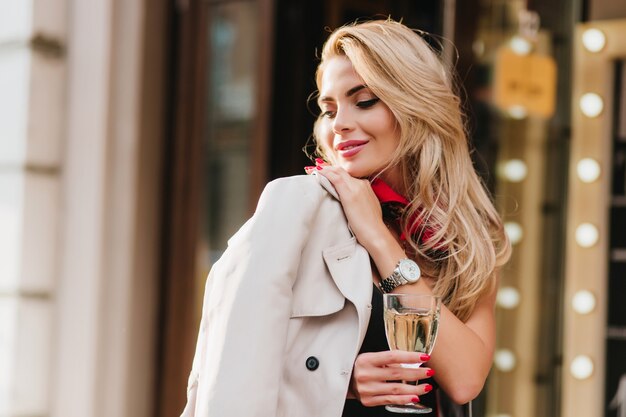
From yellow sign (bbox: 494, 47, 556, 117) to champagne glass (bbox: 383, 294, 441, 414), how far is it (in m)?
2.21

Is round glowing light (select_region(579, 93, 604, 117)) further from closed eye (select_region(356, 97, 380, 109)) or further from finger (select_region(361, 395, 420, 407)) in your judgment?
finger (select_region(361, 395, 420, 407))

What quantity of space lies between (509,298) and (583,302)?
344 millimetres

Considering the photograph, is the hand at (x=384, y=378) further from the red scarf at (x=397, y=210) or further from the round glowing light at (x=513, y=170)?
the round glowing light at (x=513, y=170)

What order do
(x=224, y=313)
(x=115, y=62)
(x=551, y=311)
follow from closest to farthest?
(x=224, y=313), (x=551, y=311), (x=115, y=62)

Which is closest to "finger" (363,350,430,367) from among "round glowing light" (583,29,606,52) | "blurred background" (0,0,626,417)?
"blurred background" (0,0,626,417)

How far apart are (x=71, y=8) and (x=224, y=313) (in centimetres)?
275

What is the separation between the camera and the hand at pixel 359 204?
1.75 m

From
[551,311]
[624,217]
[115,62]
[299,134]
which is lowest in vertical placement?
[551,311]

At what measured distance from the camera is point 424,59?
1.89 metres

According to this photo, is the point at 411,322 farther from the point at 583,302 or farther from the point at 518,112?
the point at 518,112

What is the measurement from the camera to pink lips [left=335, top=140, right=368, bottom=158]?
186 cm

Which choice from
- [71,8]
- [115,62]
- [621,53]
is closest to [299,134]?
[115,62]

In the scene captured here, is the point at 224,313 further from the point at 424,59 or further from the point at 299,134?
the point at 299,134

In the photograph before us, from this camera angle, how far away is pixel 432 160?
1.88m
